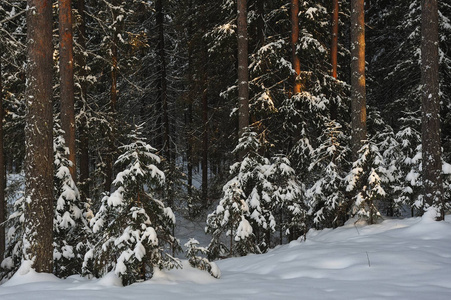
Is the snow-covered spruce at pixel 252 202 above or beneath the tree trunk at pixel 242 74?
beneath

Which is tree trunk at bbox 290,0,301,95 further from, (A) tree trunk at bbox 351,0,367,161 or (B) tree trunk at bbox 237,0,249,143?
(A) tree trunk at bbox 351,0,367,161

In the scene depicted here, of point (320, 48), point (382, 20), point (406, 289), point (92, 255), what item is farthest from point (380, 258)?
point (382, 20)

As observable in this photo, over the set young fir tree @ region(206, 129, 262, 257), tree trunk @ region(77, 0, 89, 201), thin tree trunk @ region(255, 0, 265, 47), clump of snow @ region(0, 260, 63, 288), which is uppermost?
thin tree trunk @ region(255, 0, 265, 47)

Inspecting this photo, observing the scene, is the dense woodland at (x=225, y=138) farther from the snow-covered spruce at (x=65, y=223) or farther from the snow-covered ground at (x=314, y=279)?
the snow-covered ground at (x=314, y=279)

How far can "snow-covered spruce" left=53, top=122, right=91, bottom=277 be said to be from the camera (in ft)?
26.9

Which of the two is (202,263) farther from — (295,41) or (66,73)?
(295,41)

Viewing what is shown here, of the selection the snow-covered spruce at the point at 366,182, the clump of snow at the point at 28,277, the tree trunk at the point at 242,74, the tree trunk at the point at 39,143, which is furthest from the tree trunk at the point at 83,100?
the snow-covered spruce at the point at 366,182

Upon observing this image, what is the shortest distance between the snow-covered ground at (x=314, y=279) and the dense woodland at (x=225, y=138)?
45cm

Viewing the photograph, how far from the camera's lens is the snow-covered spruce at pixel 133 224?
205 inches

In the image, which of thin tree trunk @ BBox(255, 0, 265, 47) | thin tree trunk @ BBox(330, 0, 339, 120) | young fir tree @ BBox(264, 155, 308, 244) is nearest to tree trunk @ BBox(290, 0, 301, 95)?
thin tree trunk @ BBox(255, 0, 265, 47)

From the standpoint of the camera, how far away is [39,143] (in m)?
6.42

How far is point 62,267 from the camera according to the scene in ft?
27.0

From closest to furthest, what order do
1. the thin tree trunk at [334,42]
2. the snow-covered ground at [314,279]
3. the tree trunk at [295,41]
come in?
the snow-covered ground at [314,279] < the tree trunk at [295,41] < the thin tree trunk at [334,42]

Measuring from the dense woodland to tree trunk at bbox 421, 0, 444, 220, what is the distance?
1.0 inches
